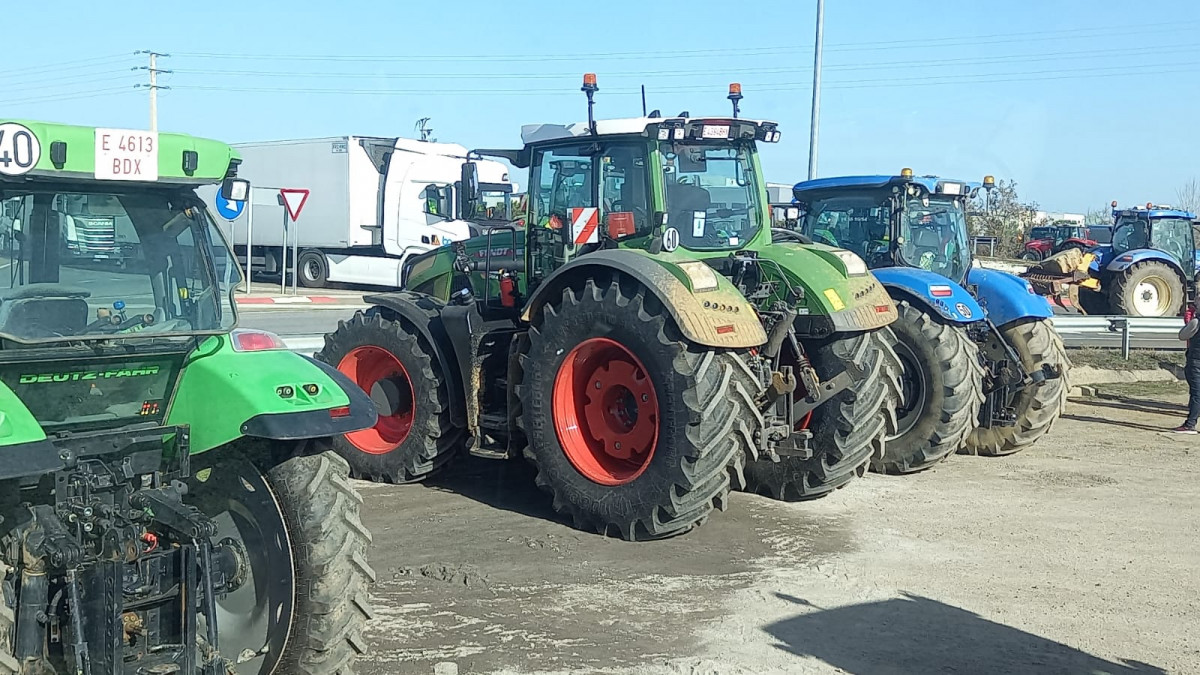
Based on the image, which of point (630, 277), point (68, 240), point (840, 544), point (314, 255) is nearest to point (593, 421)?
point (630, 277)

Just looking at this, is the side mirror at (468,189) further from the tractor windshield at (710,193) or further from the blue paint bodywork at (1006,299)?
the blue paint bodywork at (1006,299)

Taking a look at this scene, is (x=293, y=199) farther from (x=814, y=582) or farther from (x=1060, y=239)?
(x=814, y=582)

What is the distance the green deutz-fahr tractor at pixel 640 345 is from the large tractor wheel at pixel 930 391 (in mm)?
960

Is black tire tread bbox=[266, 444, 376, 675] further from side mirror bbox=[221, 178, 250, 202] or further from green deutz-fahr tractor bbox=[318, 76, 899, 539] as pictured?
green deutz-fahr tractor bbox=[318, 76, 899, 539]

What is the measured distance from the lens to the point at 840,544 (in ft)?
23.4

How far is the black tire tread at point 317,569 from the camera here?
4.27m

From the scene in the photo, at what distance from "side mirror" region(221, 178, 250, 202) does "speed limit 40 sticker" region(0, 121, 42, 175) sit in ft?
2.47

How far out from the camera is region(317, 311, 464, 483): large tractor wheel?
8.25 m

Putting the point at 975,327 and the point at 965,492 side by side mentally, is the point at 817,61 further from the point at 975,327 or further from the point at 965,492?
the point at 965,492

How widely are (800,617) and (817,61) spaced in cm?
1435

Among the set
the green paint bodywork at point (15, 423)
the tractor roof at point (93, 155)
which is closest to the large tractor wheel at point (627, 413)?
the tractor roof at point (93, 155)

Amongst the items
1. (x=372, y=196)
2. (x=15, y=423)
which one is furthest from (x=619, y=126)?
(x=372, y=196)

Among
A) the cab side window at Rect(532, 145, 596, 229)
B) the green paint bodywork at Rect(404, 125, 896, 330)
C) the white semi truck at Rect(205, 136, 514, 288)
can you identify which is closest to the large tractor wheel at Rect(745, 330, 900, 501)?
the green paint bodywork at Rect(404, 125, 896, 330)

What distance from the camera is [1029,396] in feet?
32.0
